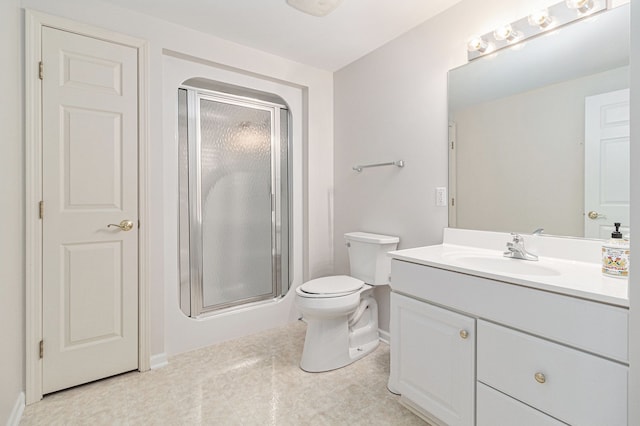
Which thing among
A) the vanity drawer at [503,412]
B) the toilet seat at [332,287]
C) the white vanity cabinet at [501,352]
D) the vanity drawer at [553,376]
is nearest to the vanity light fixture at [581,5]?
the white vanity cabinet at [501,352]

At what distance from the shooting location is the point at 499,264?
4.91 feet

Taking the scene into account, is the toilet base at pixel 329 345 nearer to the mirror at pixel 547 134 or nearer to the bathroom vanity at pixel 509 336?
the bathroom vanity at pixel 509 336

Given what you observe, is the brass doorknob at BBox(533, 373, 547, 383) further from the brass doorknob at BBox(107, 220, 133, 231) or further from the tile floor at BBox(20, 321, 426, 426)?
the brass doorknob at BBox(107, 220, 133, 231)

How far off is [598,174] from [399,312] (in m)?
1.07

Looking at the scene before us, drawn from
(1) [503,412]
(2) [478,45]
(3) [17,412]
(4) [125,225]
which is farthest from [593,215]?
(3) [17,412]

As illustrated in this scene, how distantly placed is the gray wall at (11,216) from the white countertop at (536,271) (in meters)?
1.80

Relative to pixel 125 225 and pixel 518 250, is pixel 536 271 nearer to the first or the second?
pixel 518 250

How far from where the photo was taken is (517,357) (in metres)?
1.09

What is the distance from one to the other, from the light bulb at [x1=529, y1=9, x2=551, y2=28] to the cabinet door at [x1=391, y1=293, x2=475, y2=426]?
4.70ft

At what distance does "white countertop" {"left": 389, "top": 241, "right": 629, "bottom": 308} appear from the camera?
0.95 meters

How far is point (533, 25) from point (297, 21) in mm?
1331

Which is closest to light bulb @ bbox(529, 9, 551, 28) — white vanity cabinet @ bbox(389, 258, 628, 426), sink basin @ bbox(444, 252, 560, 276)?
sink basin @ bbox(444, 252, 560, 276)

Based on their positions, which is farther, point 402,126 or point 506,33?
point 402,126

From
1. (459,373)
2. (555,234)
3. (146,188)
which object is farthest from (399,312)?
(146,188)
